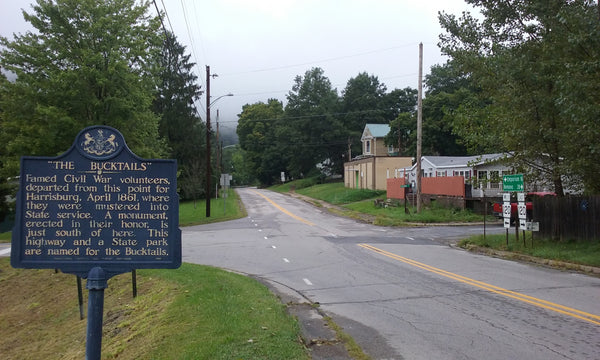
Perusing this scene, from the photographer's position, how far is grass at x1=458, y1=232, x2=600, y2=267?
13924 millimetres

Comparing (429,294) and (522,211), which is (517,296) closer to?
(429,294)

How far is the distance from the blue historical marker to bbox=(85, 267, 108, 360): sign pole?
0.14 ft

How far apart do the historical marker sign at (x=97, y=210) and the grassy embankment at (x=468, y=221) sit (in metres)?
12.6

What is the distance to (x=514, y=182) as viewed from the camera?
1656 cm

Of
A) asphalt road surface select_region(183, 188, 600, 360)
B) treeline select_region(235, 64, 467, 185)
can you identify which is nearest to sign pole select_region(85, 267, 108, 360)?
asphalt road surface select_region(183, 188, 600, 360)

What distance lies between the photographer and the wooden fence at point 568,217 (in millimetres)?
15695

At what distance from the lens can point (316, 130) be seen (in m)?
81.1

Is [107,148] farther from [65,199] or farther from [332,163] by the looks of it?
[332,163]

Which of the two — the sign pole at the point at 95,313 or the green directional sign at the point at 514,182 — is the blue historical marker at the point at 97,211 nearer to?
the sign pole at the point at 95,313

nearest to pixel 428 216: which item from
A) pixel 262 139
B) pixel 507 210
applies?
pixel 507 210

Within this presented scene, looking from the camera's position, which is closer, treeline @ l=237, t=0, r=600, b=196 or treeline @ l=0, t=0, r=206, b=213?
treeline @ l=237, t=0, r=600, b=196

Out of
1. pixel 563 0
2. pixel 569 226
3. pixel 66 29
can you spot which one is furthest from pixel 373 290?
pixel 66 29

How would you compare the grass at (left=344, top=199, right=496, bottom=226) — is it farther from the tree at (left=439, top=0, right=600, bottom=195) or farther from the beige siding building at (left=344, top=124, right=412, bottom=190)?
the beige siding building at (left=344, top=124, right=412, bottom=190)

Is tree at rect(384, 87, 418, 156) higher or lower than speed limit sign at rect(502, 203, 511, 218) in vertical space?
higher
